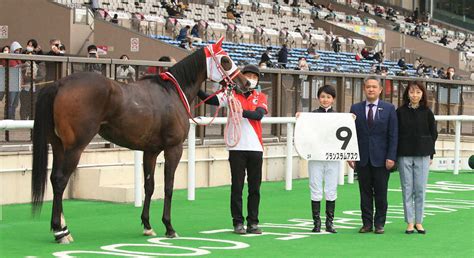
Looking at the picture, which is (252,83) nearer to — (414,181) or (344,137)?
(344,137)

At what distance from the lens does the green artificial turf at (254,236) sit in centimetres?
929

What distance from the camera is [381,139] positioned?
35.8ft

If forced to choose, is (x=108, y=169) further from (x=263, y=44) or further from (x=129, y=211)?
(x=263, y=44)

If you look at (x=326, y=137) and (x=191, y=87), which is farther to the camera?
(x=326, y=137)

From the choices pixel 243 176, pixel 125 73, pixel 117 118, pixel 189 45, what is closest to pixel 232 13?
pixel 189 45

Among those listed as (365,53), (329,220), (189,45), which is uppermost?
(365,53)

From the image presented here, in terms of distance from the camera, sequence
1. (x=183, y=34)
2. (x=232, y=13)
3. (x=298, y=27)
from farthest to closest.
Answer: (x=298, y=27) < (x=232, y=13) < (x=183, y=34)

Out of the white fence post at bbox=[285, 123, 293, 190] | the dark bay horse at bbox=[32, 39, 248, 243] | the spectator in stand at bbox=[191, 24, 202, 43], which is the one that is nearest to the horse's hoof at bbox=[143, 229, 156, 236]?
the dark bay horse at bbox=[32, 39, 248, 243]

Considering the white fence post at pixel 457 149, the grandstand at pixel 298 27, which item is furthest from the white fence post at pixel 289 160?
the grandstand at pixel 298 27

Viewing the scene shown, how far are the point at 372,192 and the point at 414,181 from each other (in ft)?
1.55

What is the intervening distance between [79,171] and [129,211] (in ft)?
5.39

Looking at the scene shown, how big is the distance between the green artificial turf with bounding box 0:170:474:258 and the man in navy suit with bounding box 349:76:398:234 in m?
0.26

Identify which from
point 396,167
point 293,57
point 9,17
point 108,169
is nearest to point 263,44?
point 293,57

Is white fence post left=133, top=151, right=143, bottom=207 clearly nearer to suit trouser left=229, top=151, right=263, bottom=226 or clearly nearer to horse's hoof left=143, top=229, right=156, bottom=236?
suit trouser left=229, top=151, right=263, bottom=226
